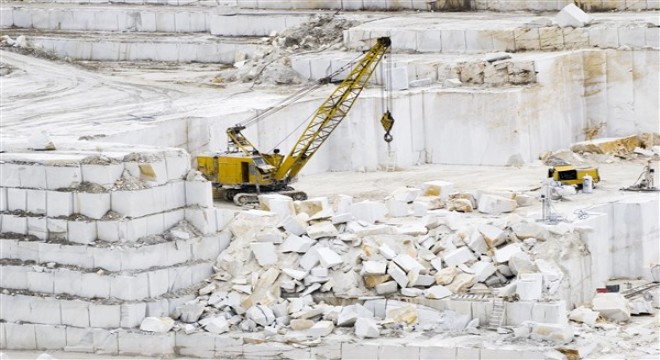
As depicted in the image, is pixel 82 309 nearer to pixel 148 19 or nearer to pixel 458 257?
pixel 458 257

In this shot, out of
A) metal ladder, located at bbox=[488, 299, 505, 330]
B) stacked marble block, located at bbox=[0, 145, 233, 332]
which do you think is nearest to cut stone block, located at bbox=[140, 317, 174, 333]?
stacked marble block, located at bbox=[0, 145, 233, 332]

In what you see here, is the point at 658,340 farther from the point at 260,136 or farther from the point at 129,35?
the point at 129,35

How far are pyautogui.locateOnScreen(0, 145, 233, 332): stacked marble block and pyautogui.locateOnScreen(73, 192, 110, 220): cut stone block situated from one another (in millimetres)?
20

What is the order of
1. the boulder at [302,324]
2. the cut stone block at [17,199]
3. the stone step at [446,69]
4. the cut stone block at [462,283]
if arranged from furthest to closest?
the stone step at [446,69] → the cut stone block at [17,199] → the cut stone block at [462,283] → the boulder at [302,324]

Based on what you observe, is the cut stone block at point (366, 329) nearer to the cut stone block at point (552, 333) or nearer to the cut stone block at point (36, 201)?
the cut stone block at point (552, 333)

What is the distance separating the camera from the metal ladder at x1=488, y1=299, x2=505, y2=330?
4612cm

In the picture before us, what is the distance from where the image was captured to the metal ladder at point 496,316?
1816 inches

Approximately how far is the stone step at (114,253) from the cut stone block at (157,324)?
1167 mm

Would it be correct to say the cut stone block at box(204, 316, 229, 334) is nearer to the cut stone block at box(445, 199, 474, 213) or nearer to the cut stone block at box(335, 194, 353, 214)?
the cut stone block at box(335, 194, 353, 214)

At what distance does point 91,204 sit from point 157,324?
2826mm

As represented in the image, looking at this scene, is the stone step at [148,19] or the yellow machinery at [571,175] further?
the stone step at [148,19]

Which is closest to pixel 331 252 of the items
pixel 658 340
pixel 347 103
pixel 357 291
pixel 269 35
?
pixel 357 291

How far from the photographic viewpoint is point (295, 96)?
193 feet

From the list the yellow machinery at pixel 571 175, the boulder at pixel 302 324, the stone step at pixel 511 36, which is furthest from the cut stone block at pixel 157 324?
the stone step at pixel 511 36
